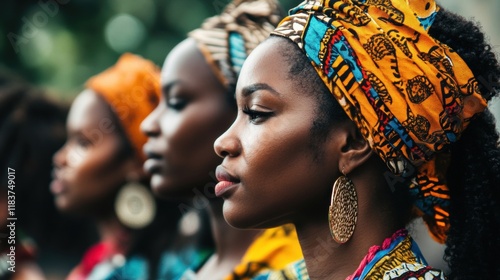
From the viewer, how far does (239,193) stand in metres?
3.17

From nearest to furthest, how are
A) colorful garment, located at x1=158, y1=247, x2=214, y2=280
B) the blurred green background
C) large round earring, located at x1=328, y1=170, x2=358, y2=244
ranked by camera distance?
large round earring, located at x1=328, y1=170, x2=358, y2=244 < colorful garment, located at x1=158, y1=247, x2=214, y2=280 < the blurred green background

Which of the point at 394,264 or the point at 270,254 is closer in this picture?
the point at 394,264

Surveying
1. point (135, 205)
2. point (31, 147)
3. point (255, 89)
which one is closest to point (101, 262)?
point (135, 205)

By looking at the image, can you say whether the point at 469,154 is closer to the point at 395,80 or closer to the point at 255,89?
the point at 395,80

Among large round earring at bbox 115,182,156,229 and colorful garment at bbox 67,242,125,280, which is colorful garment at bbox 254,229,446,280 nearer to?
large round earring at bbox 115,182,156,229

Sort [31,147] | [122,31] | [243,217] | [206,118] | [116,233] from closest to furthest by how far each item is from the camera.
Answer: [243,217] < [206,118] < [116,233] < [31,147] < [122,31]

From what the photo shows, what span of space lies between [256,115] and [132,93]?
8.89 ft

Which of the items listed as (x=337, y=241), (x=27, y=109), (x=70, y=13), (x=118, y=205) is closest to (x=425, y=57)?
(x=337, y=241)

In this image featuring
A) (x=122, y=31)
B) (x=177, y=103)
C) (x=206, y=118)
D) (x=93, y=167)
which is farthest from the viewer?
(x=122, y=31)

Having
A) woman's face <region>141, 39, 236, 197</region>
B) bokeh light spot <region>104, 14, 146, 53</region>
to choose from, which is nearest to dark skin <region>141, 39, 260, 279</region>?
woman's face <region>141, 39, 236, 197</region>

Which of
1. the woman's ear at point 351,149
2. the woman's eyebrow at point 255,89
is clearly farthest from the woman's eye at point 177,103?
the woman's ear at point 351,149

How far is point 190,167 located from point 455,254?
168cm

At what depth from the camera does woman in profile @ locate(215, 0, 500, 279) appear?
308cm

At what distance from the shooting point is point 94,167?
570 cm
